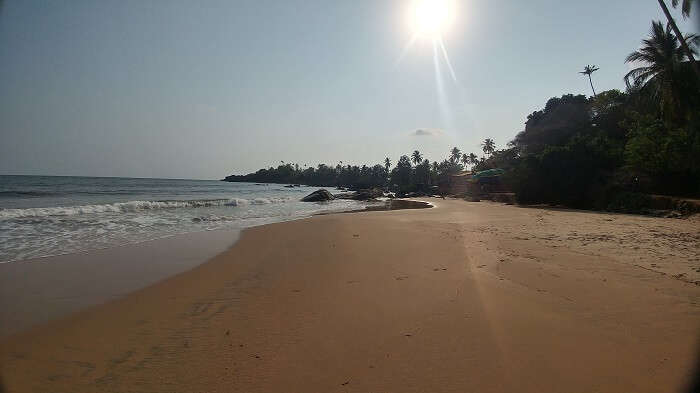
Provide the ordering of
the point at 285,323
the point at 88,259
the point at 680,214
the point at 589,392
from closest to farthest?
1. the point at 589,392
2. the point at 285,323
3. the point at 88,259
4. the point at 680,214

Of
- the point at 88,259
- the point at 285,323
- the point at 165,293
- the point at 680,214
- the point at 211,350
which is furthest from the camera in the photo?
the point at 680,214

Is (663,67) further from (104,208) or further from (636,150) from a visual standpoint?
(104,208)

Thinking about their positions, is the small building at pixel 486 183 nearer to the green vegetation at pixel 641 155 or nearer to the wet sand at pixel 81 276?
the green vegetation at pixel 641 155

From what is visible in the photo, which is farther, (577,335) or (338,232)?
(338,232)

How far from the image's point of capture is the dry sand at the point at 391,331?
283 cm

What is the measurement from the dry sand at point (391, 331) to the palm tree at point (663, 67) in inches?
740

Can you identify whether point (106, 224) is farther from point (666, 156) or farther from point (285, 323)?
point (666, 156)

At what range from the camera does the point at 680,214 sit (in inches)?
549

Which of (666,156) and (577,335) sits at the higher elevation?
(666,156)

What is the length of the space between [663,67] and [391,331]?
1205 inches

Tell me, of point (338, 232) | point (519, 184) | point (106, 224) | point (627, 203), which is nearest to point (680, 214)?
point (627, 203)

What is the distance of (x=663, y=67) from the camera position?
74.8 ft

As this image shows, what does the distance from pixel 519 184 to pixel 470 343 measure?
2562cm

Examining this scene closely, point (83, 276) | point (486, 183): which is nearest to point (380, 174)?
point (486, 183)
